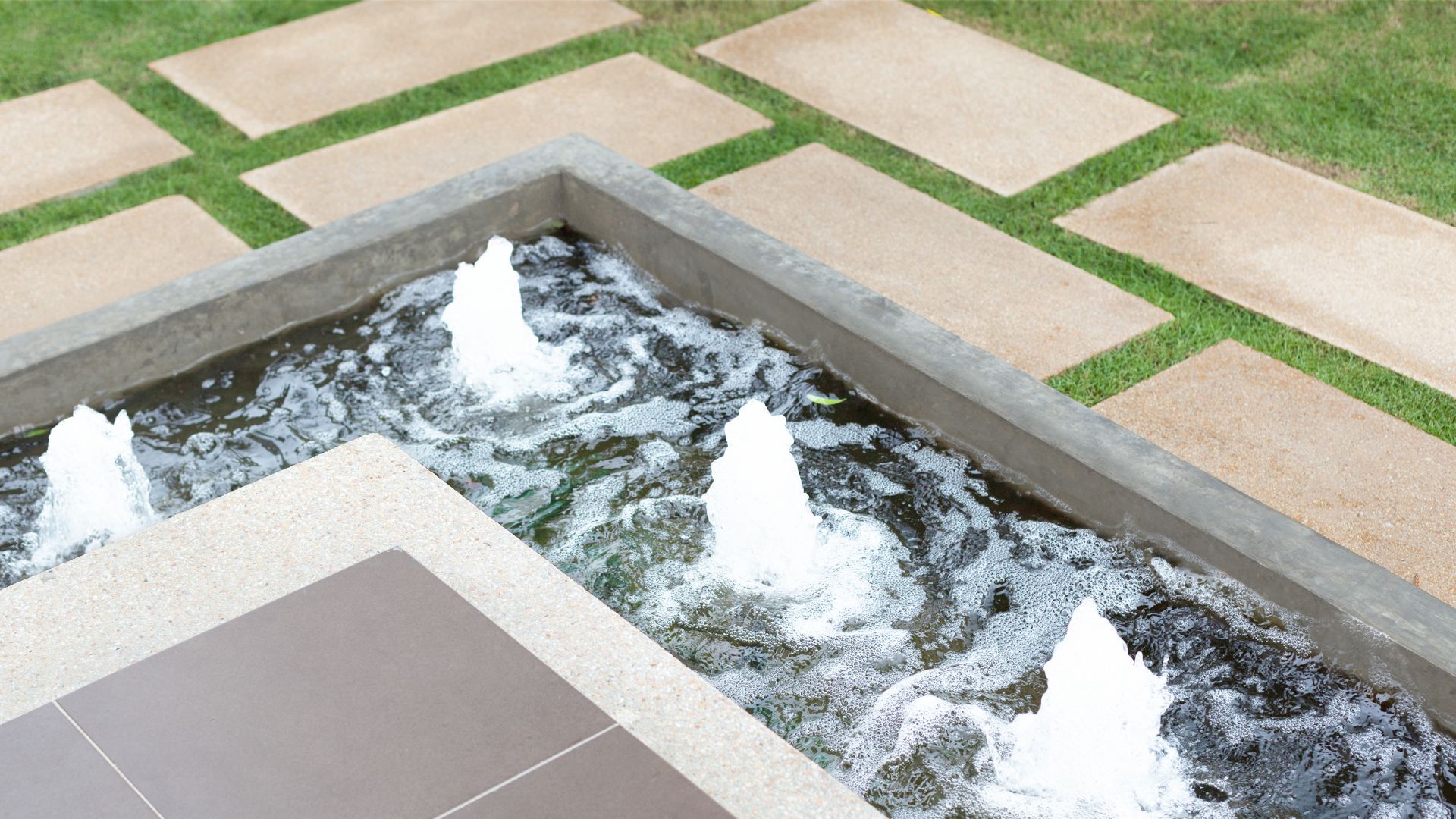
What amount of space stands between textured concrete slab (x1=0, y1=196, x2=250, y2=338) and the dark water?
0.66 metres

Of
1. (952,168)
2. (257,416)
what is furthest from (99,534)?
(952,168)

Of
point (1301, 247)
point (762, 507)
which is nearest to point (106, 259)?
point (762, 507)

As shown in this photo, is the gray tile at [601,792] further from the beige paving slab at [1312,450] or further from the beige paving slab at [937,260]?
the beige paving slab at [937,260]

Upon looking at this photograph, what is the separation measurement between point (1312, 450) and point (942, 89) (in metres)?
2.13

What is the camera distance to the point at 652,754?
2146mm

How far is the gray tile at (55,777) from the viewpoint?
2.10 m

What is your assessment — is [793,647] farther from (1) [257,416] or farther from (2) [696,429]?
(1) [257,416]

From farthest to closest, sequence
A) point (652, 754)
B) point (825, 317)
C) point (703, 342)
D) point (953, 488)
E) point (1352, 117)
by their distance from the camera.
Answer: point (1352, 117)
point (703, 342)
point (825, 317)
point (953, 488)
point (652, 754)

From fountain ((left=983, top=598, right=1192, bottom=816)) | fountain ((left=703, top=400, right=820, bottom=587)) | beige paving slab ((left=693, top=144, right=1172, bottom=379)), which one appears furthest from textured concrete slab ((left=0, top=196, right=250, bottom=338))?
fountain ((left=983, top=598, right=1192, bottom=816))

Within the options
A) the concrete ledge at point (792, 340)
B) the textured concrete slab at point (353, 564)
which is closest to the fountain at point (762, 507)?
the concrete ledge at point (792, 340)

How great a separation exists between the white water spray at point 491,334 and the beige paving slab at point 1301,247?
1654 mm

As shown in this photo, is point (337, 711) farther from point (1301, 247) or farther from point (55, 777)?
point (1301, 247)

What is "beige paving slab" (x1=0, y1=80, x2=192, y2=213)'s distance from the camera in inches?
186

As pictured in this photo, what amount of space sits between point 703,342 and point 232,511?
1338mm
